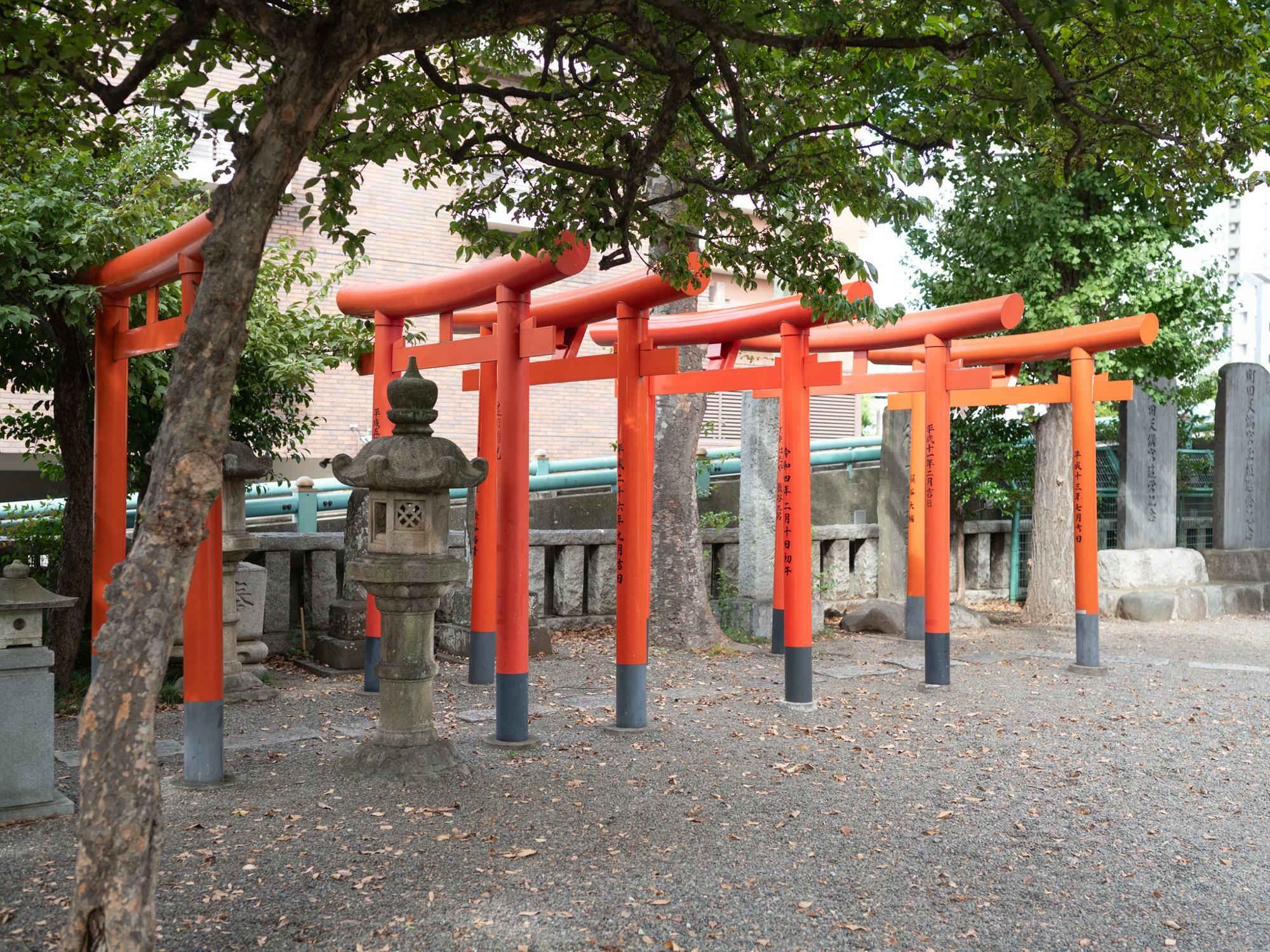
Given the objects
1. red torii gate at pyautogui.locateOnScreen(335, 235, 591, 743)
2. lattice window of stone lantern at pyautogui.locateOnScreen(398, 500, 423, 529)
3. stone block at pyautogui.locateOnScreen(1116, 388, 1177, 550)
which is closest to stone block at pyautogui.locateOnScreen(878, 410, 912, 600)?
stone block at pyautogui.locateOnScreen(1116, 388, 1177, 550)

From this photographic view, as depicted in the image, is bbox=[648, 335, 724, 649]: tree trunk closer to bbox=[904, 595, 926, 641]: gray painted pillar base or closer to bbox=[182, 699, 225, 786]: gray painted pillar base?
bbox=[904, 595, 926, 641]: gray painted pillar base

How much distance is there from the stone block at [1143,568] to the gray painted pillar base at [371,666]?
9.68m

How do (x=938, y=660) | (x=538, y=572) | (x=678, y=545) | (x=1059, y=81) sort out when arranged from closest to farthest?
(x=1059, y=81) < (x=938, y=660) < (x=678, y=545) < (x=538, y=572)

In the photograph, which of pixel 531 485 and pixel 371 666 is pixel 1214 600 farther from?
pixel 371 666

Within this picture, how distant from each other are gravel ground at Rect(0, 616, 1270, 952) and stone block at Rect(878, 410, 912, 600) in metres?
5.22

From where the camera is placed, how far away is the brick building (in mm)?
16953

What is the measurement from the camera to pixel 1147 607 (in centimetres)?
1361

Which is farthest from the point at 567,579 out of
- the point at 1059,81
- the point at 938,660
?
the point at 1059,81

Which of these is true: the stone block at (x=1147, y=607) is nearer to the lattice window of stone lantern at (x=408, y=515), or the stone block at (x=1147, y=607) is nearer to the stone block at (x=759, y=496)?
the stone block at (x=759, y=496)

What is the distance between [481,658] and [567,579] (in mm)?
2740

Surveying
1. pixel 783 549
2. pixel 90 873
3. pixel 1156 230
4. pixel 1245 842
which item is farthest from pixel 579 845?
pixel 1156 230

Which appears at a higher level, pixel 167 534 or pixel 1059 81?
pixel 1059 81

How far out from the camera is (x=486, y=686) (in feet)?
29.0

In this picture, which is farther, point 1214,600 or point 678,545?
point 1214,600
